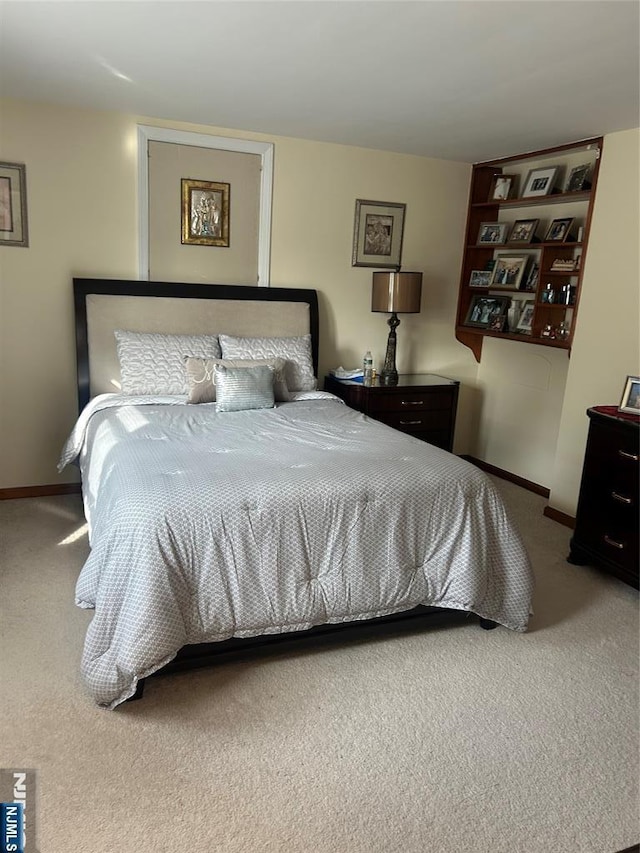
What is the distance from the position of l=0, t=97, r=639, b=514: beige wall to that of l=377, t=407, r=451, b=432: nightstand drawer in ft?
1.86

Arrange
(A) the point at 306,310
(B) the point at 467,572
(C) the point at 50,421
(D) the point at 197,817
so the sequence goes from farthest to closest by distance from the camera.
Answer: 1. (A) the point at 306,310
2. (C) the point at 50,421
3. (B) the point at 467,572
4. (D) the point at 197,817

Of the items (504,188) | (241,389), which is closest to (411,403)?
(241,389)

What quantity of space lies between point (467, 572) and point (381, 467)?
1.81 ft

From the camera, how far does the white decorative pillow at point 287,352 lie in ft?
13.0

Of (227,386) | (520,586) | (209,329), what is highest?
(209,329)

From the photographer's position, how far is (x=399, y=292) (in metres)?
4.30

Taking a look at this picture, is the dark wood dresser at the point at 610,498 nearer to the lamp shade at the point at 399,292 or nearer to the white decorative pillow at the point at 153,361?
the lamp shade at the point at 399,292

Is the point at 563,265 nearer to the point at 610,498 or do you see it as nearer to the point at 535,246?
the point at 535,246

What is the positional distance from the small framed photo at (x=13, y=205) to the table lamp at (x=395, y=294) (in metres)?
2.22

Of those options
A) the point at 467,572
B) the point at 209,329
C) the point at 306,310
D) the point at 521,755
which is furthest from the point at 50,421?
the point at 521,755

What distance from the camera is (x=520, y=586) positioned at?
2725 mm

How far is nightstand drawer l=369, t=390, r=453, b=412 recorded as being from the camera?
431 centimetres

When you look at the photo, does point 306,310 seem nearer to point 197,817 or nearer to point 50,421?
point 50,421

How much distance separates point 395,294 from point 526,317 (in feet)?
3.15
